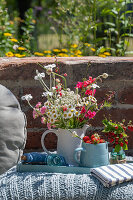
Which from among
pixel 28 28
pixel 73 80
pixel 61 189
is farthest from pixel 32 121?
pixel 28 28

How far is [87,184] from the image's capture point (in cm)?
121

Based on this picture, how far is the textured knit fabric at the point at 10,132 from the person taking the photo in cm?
138

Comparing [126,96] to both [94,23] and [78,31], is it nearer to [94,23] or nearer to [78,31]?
[94,23]

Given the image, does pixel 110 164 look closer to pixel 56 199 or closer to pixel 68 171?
pixel 68 171

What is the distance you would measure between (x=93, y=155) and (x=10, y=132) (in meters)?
0.37

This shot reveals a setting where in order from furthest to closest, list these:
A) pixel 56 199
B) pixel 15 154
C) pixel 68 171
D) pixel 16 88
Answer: pixel 16 88 → pixel 15 154 → pixel 68 171 → pixel 56 199

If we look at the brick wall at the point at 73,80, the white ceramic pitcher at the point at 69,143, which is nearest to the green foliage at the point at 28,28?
the brick wall at the point at 73,80

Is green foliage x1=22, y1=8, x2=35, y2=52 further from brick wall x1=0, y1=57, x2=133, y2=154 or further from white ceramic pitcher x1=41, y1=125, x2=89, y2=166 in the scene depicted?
white ceramic pitcher x1=41, y1=125, x2=89, y2=166

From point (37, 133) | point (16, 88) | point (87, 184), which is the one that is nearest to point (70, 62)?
point (16, 88)

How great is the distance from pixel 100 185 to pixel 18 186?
31 centimetres

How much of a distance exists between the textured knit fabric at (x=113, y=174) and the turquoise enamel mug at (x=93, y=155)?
5cm

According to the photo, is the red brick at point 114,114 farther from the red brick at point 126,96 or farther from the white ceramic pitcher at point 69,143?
the white ceramic pitcher at point 69,143

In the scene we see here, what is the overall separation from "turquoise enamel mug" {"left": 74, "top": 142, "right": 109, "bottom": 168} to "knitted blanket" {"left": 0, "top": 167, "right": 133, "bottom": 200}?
74mm

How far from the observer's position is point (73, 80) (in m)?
1.68
